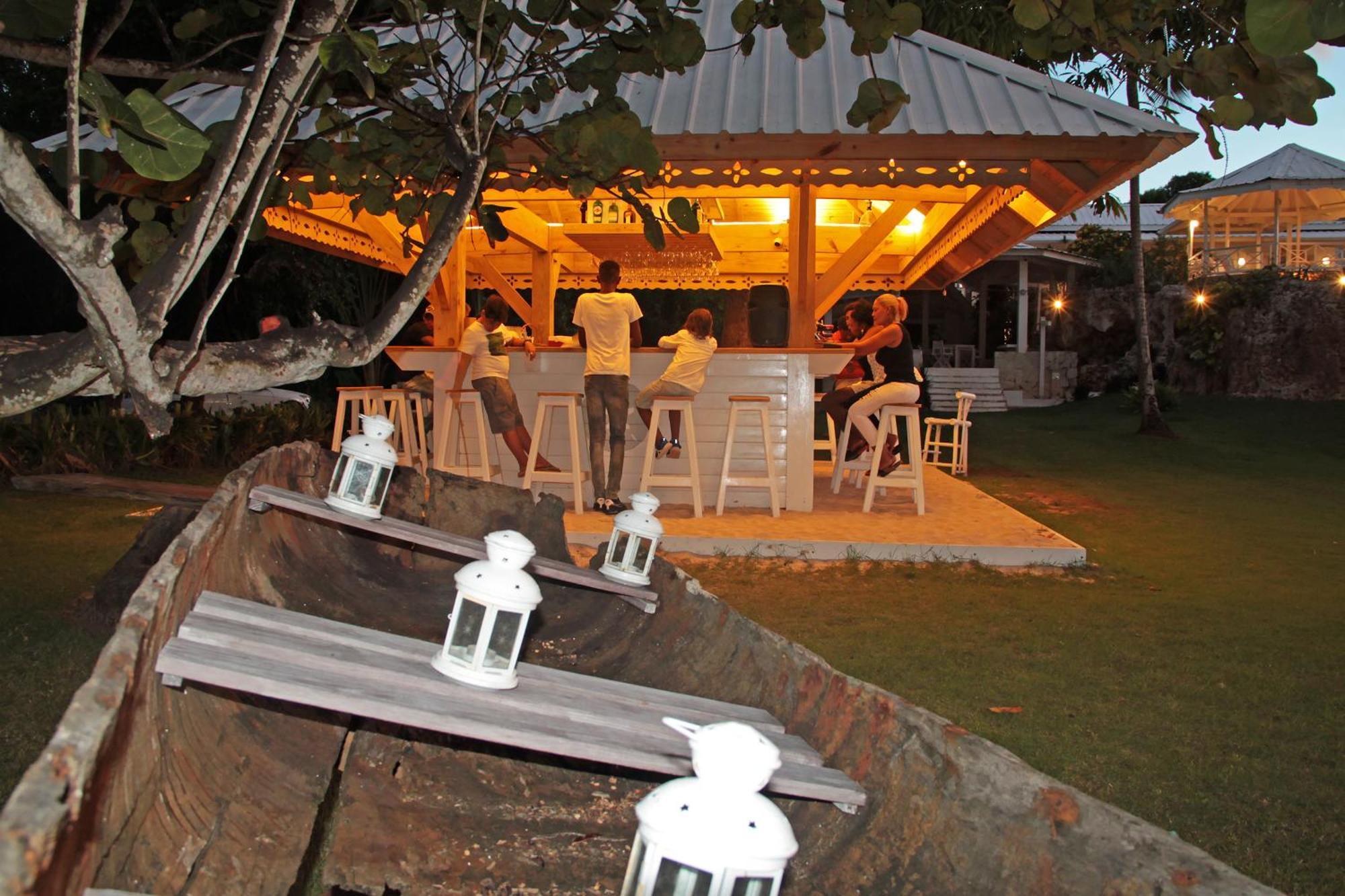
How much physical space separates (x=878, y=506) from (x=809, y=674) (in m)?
6.24

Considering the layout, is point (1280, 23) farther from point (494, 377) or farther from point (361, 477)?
point (494, 377)

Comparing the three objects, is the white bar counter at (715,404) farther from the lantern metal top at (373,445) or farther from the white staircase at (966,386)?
the white staircase at (966,386)

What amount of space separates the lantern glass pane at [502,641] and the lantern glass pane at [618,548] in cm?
149

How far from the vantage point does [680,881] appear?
4.21ft

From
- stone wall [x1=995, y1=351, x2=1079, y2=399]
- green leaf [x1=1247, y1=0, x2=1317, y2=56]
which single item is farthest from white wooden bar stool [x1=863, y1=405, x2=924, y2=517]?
stone wall [x1=995, y1=351, x2=1079, y2=399]

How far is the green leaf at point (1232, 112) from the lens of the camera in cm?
217

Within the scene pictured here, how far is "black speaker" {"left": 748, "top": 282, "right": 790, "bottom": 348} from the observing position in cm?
843

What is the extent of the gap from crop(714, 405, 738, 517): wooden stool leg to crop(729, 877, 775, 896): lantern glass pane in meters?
6.33

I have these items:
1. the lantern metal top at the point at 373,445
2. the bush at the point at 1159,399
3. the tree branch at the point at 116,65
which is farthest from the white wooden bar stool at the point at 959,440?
the tree branch at the point at 116,65

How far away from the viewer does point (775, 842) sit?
50.1 inches

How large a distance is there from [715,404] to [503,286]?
15.4 ft

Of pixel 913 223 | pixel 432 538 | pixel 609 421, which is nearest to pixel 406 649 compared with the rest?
pixel 432 538

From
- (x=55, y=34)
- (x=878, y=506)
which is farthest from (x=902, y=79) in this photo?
(x=55, y=34)

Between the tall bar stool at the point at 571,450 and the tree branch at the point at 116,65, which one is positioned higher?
the tree branch at the point at 116,65
